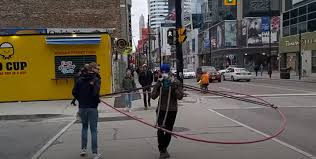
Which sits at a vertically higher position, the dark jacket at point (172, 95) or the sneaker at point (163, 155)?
the dark jacket at point (172, 95)

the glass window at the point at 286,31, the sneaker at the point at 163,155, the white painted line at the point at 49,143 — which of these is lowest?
the white painted line at the point at 49,143

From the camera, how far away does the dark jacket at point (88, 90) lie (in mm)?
9367

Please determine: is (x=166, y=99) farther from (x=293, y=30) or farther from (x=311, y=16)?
(x=293, y=30)

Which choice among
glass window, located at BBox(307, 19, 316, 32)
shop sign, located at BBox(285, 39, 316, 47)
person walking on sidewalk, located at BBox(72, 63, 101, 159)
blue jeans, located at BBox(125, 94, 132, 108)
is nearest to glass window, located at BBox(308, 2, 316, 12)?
glass window, located at BBox(307, 19, 316, 32)

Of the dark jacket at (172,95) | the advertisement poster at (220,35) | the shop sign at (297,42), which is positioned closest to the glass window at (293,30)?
the shop sign at (297,42)

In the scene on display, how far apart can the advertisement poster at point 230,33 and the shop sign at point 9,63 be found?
7215 centimetres

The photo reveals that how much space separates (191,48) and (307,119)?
397 feet

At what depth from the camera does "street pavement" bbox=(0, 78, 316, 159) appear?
32.5ft

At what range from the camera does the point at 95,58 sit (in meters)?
25.3

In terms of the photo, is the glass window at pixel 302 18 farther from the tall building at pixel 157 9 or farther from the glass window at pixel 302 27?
the tall building at pixel 157 9

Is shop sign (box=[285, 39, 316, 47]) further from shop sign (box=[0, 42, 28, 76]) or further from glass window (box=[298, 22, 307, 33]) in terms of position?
shop sign (box=[0, 42, 28, 76])

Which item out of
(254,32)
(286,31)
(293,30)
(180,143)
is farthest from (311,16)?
(180,143)

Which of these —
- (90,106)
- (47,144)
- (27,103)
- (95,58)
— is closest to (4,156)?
(47,144)

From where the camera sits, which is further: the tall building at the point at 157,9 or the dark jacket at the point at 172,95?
the tall building at the point at 157,9
